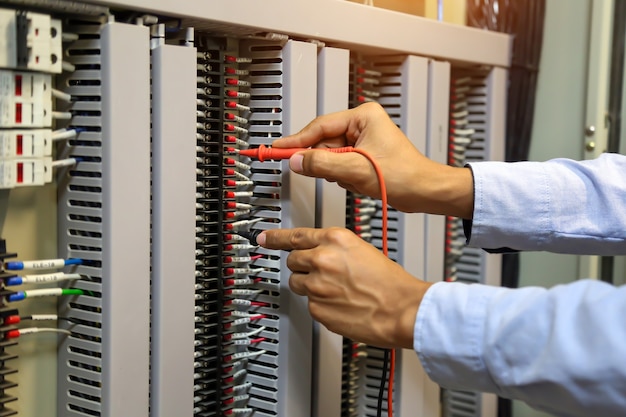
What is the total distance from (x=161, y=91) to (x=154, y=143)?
2.8 inches

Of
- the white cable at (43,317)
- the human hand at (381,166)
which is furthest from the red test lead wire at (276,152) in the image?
the white cable at (43,317)

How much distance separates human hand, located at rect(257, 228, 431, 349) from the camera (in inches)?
34.6

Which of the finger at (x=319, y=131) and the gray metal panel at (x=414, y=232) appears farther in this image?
the gray metal panel at (x=414, y=232)

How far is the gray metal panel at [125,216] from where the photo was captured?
91cm

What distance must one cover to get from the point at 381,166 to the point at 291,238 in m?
0.23

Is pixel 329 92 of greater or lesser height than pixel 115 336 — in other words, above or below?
above

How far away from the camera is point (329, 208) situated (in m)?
1.22

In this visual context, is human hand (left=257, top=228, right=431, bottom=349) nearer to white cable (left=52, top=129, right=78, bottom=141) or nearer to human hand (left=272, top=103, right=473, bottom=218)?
human hand (left=272, top=103, right=473, bottom=218)

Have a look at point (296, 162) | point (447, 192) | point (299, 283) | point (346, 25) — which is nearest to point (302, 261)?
point (299, 283)

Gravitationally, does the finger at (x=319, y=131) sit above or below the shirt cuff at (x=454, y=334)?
above

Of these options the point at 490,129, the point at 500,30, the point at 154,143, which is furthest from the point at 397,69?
the point at 154,143

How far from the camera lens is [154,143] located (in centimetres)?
97

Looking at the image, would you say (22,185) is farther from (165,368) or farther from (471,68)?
(471,68)

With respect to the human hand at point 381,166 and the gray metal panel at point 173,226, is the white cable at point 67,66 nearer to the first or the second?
the gray metal panel at point 173,226
